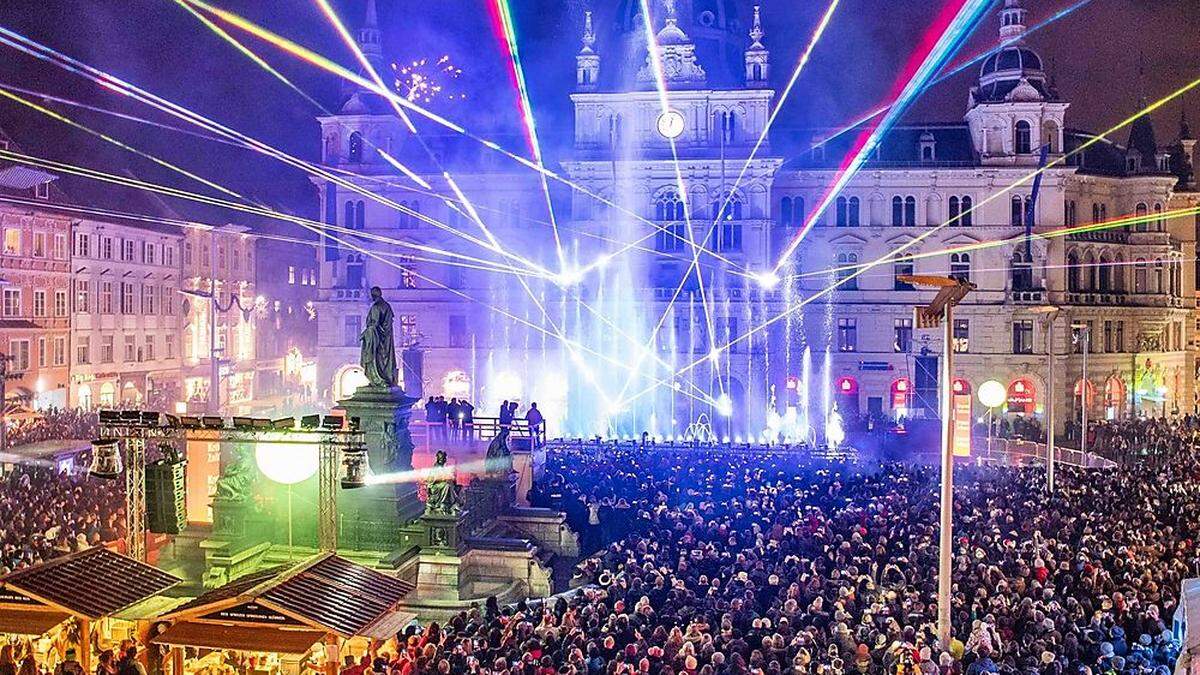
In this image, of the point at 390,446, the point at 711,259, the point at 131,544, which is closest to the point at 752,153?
the point at 711,259

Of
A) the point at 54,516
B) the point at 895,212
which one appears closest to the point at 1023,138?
the point at 895,212

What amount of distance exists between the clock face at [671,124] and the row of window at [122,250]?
30.6m

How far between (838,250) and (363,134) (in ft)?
89.5

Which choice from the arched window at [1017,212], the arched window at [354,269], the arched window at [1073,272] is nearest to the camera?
the arched window at [1017,212]

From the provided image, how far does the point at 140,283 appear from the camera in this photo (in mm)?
55781

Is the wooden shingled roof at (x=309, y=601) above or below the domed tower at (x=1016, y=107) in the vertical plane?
below

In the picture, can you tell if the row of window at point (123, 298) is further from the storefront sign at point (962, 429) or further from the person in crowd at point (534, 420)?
the storefront sign at point (962, 429)

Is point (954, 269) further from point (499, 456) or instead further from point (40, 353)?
point (40, 353)

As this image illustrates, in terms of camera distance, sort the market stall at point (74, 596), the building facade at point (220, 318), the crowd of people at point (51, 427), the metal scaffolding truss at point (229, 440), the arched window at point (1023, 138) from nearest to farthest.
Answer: the market stall at point (74, 596), the metal scaffolding truss at point (229, 440), the crowd of people at point (51, 427), the arched window at point (1023, 138), the building facade at point (220, 318)

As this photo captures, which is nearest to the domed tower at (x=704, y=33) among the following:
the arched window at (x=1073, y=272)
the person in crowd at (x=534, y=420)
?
the arched window at (x=1073, y=272)

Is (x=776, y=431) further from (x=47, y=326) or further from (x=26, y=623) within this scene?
(x=26, y=623)

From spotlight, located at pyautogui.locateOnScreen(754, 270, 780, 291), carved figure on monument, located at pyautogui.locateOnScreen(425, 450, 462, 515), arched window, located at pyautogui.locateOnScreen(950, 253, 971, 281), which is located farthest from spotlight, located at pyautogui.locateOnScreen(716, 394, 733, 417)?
carved figure on monument, located at pyautogui.locateOnScreen(425, 450, 462, 515)

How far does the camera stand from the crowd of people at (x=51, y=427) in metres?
34.1

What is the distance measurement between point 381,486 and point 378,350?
3.36 meters
